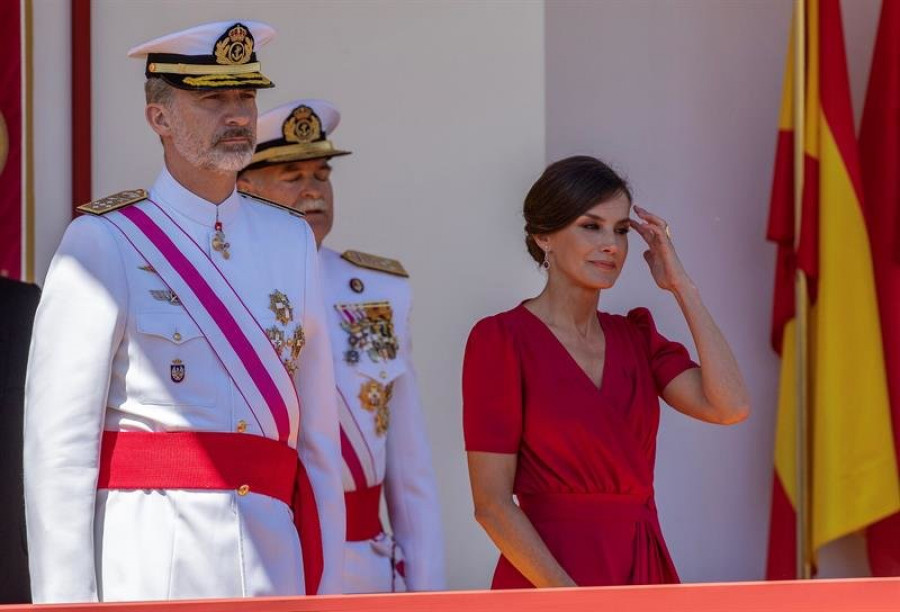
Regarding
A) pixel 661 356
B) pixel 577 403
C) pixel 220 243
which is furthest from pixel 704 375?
pixel 220 243

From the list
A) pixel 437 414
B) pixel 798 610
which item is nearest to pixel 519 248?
pixel 437 414

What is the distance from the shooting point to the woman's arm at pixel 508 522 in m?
3.74

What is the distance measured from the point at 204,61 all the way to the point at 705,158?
8.81 feet

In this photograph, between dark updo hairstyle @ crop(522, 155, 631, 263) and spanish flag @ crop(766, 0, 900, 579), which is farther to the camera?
spanish flag @ crop(766, 0, 900, 579)

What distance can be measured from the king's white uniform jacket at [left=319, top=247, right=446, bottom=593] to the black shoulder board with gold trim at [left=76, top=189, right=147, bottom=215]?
1.18 m

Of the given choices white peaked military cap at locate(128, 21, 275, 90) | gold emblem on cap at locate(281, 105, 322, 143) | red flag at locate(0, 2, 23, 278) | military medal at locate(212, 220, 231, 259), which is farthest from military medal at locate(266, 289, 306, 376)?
red flag at locate(0, 2, 23, 278)

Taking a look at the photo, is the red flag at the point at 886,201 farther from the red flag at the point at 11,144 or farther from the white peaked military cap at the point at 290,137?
the red flag at the point at 11,144

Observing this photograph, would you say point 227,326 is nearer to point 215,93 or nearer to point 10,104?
point 215,93

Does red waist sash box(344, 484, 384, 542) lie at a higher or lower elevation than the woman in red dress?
lower

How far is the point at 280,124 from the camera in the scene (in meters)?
4.94

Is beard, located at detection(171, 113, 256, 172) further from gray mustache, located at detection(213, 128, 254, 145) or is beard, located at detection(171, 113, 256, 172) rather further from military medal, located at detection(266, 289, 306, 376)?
military medal, located at detection(266, 289, 306, 376)

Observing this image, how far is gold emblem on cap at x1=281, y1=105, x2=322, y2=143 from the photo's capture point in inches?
194

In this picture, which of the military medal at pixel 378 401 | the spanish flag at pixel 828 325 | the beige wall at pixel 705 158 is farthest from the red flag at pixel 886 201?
the military medal at pixel 378 401

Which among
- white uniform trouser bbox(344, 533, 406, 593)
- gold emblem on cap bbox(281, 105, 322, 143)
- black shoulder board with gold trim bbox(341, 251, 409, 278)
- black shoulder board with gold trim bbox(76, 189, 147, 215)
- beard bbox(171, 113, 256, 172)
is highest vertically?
gold emblem on cap bbox(281, 105, 322, 143)
